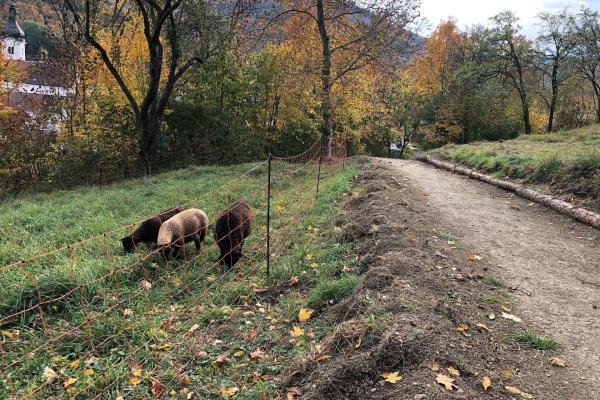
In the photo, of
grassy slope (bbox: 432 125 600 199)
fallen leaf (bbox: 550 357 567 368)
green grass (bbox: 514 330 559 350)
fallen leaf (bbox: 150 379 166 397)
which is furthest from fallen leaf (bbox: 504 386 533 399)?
grassy slope (bbox: 432 125 600 199)

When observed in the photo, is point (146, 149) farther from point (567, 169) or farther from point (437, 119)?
point (437, 119)

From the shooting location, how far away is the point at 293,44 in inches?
776

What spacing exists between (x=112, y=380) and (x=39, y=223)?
617cm

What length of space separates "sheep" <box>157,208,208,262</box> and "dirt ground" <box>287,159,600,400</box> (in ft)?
7.14

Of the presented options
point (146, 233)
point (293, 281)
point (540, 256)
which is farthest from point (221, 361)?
point (540, 256)

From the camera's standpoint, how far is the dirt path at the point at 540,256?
3.76 meters

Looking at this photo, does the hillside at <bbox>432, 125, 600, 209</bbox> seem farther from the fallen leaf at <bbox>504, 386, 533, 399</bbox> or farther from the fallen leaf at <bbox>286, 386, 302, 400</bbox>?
the fallen leaf at <bbox>286, 386, 302, 400</bbox>

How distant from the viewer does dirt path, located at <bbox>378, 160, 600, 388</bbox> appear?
3760 mm

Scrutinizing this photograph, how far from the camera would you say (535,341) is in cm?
358

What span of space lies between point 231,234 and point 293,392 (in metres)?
3.02

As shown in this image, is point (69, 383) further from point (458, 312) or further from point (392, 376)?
point (458, 312)

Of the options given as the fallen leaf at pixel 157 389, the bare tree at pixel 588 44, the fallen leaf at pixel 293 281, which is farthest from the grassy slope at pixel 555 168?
the bare tree at pixel 588 44

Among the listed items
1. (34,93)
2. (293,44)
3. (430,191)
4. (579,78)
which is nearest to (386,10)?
(293,44)

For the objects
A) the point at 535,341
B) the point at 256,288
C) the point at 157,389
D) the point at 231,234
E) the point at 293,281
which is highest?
the point at 231,234
